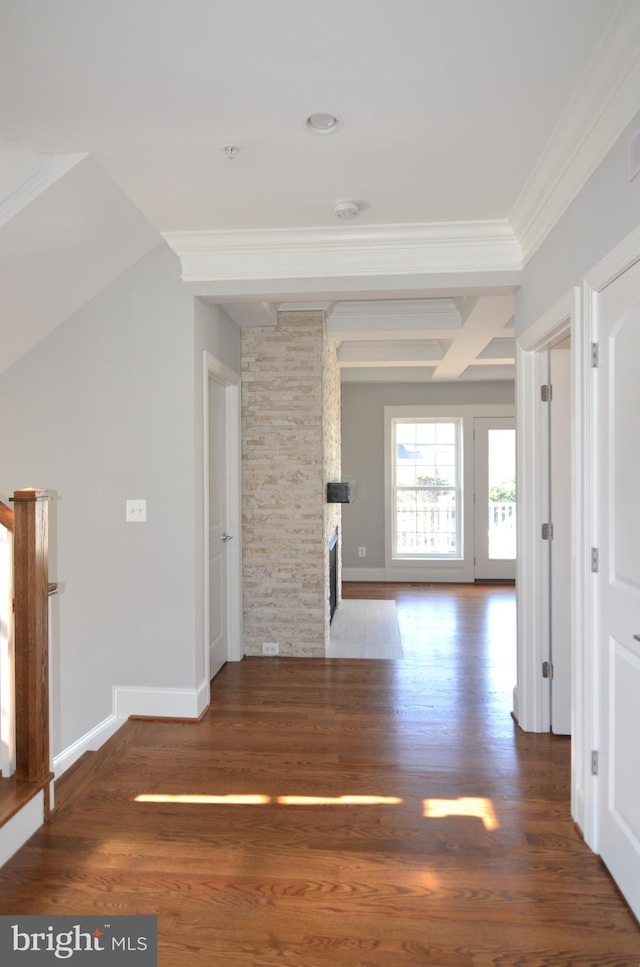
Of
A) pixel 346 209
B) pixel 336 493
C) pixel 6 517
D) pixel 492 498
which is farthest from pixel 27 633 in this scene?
pixel 492 498

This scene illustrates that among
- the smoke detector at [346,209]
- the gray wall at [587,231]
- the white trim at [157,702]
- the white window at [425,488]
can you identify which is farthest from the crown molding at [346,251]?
the white window at [425,488]

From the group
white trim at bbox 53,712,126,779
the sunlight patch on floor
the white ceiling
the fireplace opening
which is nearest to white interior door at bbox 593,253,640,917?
the sunlight patch on floor

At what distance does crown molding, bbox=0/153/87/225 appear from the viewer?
241 cm

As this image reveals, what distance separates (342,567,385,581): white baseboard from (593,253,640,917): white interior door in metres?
5.29

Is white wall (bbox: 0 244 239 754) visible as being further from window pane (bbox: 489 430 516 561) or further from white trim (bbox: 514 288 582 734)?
window pane (bbox: 489 430 516 561)

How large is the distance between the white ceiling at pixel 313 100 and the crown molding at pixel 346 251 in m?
0.05

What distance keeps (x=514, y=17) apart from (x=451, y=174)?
0.89 metres

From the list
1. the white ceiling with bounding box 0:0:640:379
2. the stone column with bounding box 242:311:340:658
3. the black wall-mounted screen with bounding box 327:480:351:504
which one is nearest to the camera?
the white ceiling with bounding box 0:0:640:379

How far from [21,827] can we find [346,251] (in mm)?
2931

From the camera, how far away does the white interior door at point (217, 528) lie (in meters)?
3.91

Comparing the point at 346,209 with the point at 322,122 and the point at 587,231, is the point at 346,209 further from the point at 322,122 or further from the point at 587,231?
the point at 587,231

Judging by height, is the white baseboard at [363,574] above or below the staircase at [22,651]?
below

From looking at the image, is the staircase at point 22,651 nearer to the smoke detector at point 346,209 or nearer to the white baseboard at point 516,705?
the smoke detector at point 346,209

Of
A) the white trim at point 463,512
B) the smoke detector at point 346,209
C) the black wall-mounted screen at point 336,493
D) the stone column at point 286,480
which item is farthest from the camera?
the white trim at point 463,512
